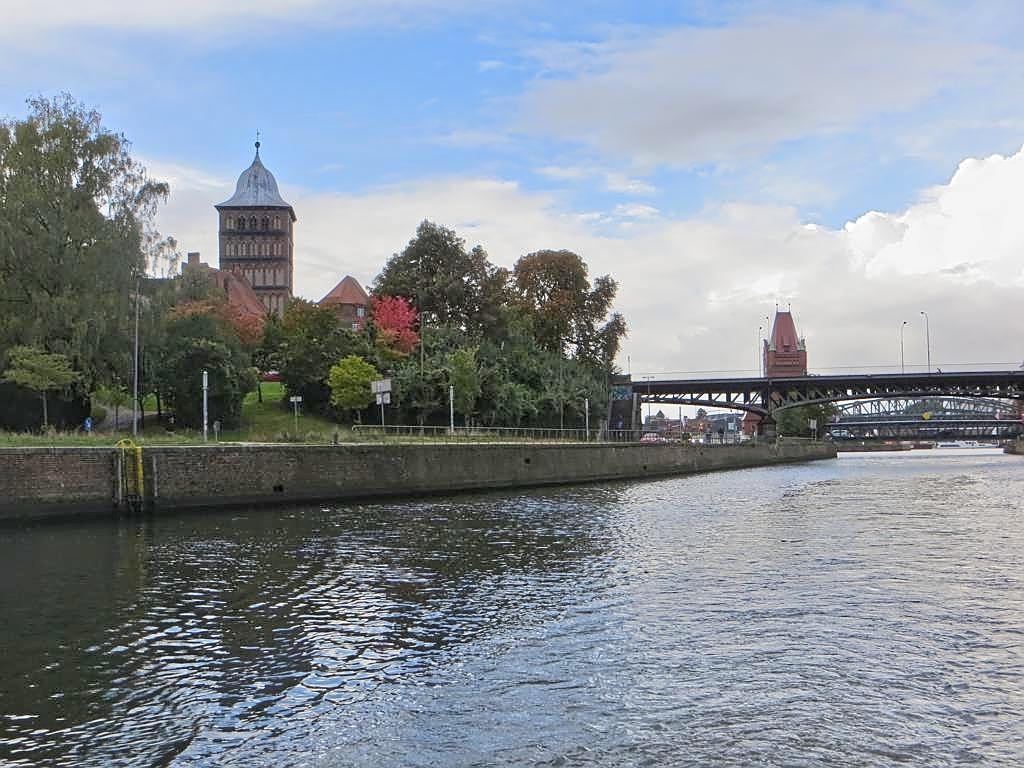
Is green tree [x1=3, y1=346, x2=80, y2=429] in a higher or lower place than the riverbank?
higher

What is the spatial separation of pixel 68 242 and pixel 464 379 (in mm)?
30003

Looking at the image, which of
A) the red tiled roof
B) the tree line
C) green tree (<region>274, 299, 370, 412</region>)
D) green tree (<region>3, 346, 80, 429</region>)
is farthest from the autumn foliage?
green tree (<region>3, 346, 80, 429</region>)

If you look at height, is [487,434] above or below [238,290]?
below

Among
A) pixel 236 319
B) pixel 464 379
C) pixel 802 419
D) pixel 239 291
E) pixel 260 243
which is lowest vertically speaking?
pixel 802 419

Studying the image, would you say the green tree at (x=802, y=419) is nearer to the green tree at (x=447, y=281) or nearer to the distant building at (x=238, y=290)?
the green tree at (x=447, y=281)

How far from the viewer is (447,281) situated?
277 feet

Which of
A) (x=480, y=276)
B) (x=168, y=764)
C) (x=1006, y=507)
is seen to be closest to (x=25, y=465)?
(x=168, y=764)

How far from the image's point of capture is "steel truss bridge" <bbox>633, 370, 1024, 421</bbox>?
110250 millimetres

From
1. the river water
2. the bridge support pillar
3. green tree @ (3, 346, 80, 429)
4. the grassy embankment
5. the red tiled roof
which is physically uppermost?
the red tiled roof

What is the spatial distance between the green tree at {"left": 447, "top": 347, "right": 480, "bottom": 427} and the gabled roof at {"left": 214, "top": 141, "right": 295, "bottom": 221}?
8754cm

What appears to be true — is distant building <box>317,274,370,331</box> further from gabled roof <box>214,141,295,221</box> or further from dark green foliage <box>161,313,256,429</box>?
dark green foliage <box>161,313,256,429</box>

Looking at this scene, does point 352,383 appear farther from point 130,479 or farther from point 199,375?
point 130,479

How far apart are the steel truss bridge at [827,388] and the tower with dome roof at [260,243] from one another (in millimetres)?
62212

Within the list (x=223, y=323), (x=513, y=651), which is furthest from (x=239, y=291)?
(x=513, y=651)
